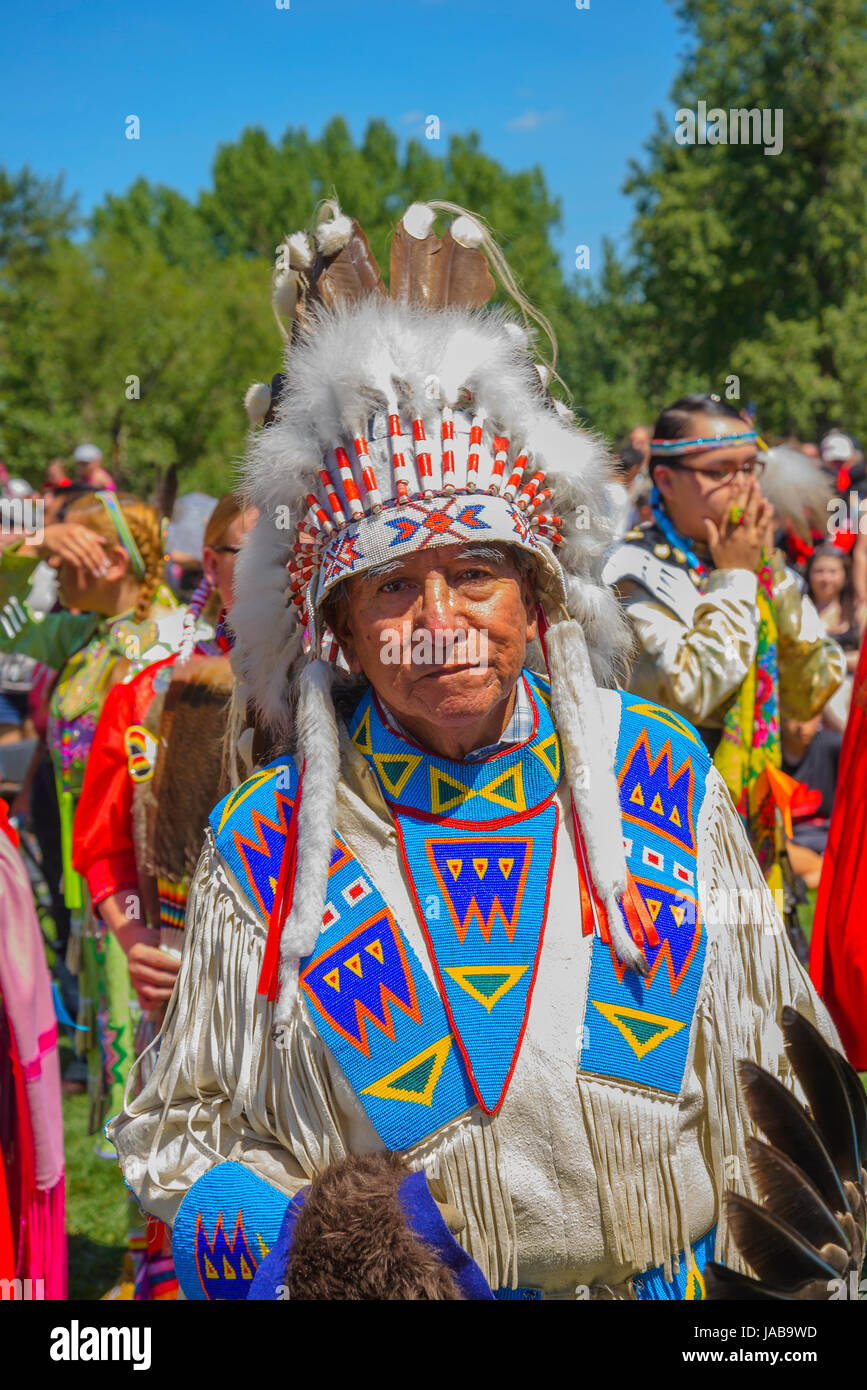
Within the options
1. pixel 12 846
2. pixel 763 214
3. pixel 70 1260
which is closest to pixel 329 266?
pixel 12 846

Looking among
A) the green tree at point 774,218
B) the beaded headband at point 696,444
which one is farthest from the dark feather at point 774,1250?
the green tree at point 774,218

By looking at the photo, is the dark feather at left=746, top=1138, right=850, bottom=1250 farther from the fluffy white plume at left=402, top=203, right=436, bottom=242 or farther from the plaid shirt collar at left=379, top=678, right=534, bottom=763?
the fluffy white plume at left=402, top=203, right=436, bottom=242

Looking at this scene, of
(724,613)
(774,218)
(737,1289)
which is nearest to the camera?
(737,1289)

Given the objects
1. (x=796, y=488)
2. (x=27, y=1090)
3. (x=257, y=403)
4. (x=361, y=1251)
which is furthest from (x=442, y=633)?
(x=796, y=488)

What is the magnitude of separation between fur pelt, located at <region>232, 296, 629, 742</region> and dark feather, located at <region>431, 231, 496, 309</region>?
38 millimetres

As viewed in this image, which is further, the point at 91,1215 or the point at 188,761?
the point at 91,1215

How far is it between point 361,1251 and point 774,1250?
59 cm

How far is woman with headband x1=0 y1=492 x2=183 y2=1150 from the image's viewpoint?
4.42 metres

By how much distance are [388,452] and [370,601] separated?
23 cm

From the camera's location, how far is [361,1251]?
1.59 metres

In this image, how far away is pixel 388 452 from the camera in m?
1.95

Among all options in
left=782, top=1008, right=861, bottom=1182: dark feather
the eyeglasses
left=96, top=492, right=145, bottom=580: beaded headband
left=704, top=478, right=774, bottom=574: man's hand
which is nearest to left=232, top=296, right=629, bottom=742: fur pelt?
left=782, top=1008, right=861, bottom=1182: dark feather

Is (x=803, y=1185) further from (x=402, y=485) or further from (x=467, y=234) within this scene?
(x=467, y=234)

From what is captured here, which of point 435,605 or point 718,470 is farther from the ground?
point 718,470
